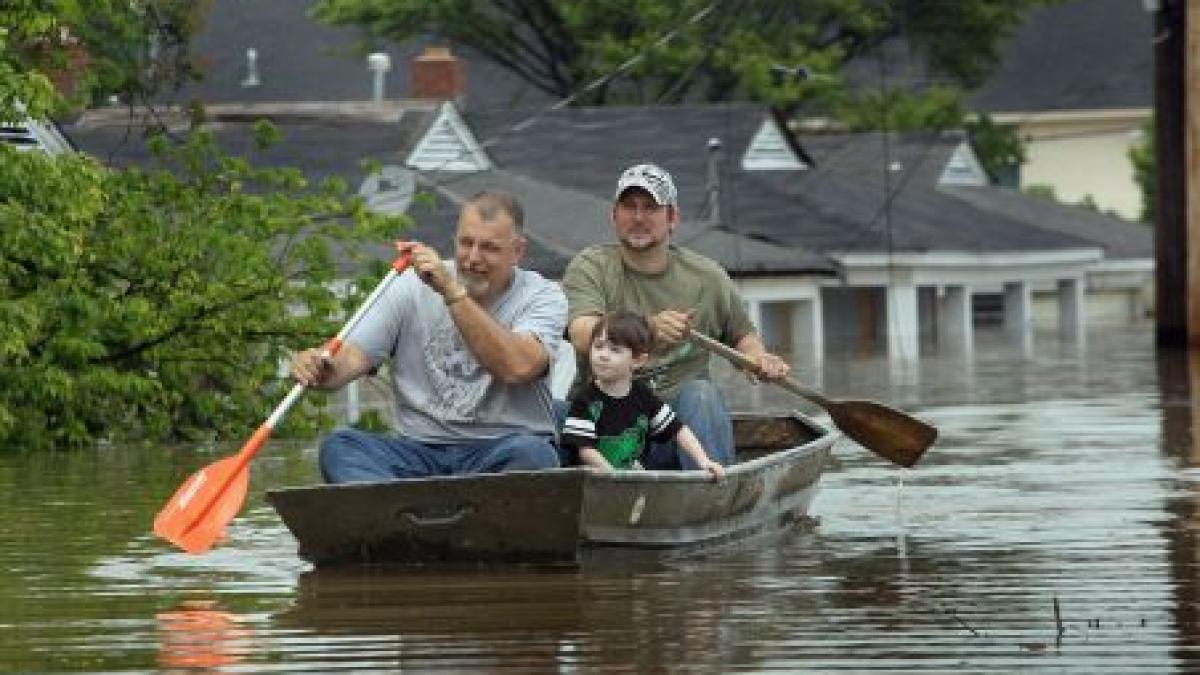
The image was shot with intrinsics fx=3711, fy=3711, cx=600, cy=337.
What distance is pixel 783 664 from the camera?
432 inches

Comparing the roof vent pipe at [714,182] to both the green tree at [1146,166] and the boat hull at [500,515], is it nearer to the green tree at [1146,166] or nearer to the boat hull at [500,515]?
the green tree at [1146,166]

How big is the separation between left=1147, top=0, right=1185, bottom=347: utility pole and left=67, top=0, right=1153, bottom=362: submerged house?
1130 centimetres

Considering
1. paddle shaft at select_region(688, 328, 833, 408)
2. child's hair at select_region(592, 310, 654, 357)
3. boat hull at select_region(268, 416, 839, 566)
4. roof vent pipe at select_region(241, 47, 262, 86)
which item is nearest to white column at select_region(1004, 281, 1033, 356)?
roof vent pipe at select_region(241, 47, 262, 86)

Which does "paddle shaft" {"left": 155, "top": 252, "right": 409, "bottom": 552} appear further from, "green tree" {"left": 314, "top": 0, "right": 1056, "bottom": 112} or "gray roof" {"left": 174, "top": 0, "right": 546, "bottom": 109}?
"gray roof" {"left": 174, "top": 0, "right": 546, "bottom": 109}

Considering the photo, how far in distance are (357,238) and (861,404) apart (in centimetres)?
907

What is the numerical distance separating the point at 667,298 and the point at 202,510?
8.14 feet

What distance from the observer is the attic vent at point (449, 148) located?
5844 centimetres

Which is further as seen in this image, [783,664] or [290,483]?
[290,483]

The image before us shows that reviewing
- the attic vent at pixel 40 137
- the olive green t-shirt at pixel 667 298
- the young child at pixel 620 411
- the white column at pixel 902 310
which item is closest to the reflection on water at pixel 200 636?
the young child at pixel 620 411

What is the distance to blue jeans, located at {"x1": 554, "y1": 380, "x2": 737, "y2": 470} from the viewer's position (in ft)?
50.2

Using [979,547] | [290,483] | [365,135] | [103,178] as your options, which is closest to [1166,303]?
[365,135]

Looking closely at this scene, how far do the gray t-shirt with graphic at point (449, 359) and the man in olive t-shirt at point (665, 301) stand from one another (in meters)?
0.73

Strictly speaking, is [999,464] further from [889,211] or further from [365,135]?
[889,211]

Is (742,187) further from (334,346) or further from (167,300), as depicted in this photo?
(334,346)
